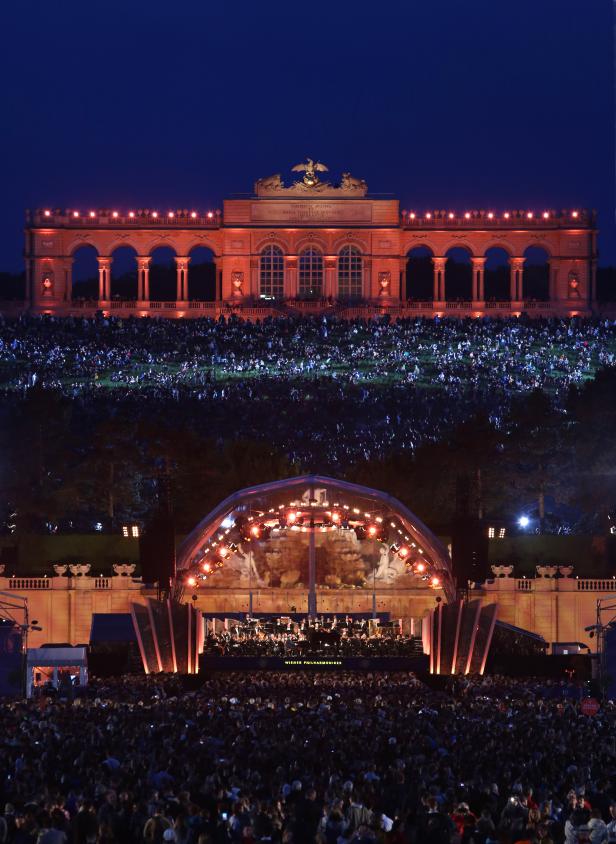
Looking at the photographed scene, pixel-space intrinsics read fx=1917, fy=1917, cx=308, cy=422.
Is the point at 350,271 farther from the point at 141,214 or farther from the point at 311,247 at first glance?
the point at 141,214

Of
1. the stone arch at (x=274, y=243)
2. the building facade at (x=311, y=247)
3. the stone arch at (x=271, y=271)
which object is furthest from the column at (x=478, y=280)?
the stone arch at (x=271, y=271)

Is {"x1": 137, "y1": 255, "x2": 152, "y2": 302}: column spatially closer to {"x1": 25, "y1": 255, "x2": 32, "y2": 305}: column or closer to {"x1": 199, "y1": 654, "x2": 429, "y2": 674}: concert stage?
{"x1": 25, "y1": 255, "x2": 32, "y2": 305}: column

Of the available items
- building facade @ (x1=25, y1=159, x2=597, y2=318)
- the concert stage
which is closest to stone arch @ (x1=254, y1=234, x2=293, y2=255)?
building facade @ (x1=25, y1=159, x2=597, y2=318)

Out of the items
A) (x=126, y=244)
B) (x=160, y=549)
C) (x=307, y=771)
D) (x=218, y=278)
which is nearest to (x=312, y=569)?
(x=160, y=549)

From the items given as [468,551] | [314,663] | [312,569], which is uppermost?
[468,551]

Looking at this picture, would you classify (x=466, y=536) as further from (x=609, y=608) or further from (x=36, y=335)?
(x=36, y=335)

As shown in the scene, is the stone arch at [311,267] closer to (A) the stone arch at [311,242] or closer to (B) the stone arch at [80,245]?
(A) the stone arch at [311,242]
